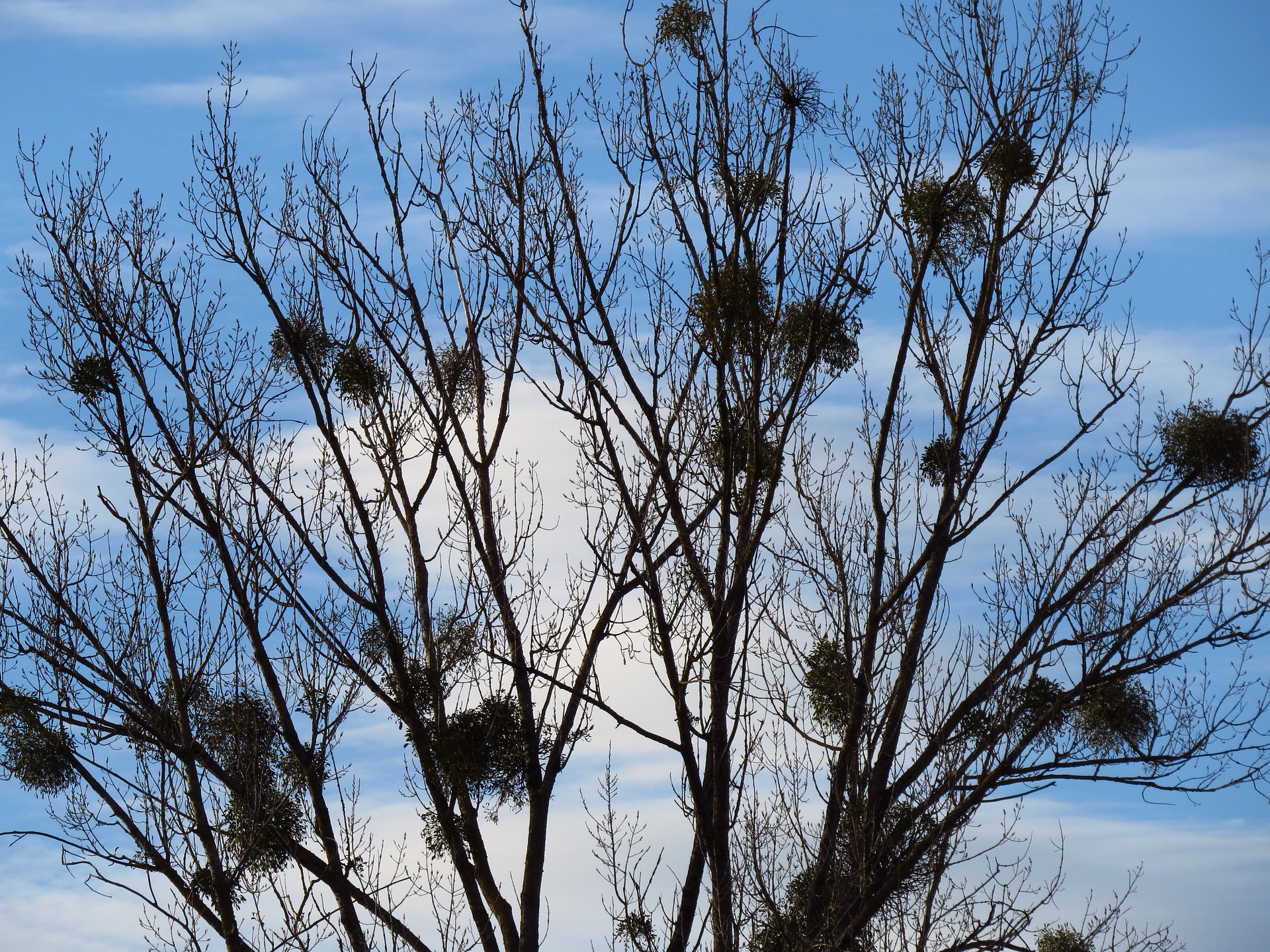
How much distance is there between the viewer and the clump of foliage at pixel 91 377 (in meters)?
9.10

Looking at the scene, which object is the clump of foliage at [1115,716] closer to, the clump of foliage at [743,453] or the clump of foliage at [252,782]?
the clump of foliage at [743,453]

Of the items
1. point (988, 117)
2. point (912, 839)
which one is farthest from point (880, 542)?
point (988, 117)

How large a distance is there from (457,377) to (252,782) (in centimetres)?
303

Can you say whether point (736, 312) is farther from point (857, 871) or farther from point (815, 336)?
point (857, 871)

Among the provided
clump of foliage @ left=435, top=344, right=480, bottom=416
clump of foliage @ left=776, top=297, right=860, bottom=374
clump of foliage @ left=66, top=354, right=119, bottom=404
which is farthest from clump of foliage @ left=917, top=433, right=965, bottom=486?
clump of foliage @ left=66, top=354, right=119, bottom=404

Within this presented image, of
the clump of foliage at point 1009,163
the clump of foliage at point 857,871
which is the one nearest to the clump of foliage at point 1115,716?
the clump of foliage at point 857,871

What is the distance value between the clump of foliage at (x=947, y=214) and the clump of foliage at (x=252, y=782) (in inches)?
218

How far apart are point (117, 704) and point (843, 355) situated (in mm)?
5321

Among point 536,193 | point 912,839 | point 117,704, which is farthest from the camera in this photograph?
point 536,193

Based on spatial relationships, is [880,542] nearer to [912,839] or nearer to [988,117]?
[912,839]

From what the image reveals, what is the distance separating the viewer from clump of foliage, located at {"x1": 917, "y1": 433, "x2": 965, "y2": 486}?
9.16 m

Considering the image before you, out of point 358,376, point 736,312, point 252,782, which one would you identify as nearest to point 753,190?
point 736,312

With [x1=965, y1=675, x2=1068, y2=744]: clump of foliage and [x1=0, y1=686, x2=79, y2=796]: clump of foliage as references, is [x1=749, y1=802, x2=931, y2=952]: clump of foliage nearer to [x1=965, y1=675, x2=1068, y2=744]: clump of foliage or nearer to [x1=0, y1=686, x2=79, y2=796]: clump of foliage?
[x1=965, y1=675, x2=1068, y2=744]: clump of foliage

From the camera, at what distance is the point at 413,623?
8891 mm
